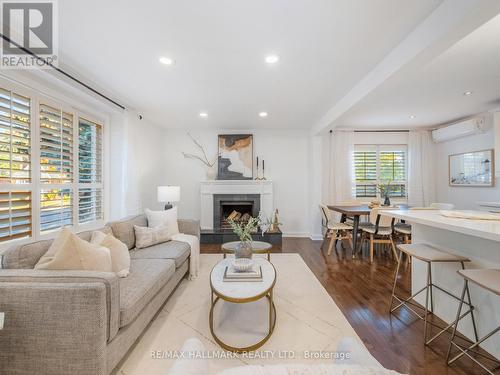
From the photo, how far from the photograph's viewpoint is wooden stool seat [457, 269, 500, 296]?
1.28 metres

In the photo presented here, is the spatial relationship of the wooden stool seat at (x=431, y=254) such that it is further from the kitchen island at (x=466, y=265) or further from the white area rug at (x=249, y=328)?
the white area rug at (x=249, y=328)

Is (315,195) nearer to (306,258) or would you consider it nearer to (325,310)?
(306,258)

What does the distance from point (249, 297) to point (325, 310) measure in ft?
3.29

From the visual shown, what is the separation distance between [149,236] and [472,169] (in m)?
6.07

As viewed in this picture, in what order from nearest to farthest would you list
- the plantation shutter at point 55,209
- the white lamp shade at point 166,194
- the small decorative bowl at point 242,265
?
the small decorative bowl at point 242,265
the plantation shutter at point 55,209
the white lamp shade at point 166,194

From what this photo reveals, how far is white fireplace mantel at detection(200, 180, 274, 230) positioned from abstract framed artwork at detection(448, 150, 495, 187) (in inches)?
157

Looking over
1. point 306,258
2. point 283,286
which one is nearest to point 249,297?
point 283,286

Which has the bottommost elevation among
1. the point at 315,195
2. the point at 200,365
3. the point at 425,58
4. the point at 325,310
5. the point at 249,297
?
the point at 325,310

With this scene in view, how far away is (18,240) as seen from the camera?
226cm

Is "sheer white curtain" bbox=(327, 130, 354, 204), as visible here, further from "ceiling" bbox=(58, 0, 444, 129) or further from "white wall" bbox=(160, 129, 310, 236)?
"ceiling" bbox=(58, 0, 444, 129)

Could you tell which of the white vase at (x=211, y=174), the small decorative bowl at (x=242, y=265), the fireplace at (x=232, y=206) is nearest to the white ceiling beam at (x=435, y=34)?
the small decorative bowl at (x=242, y=265)

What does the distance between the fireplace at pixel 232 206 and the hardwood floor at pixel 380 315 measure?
1654 mm

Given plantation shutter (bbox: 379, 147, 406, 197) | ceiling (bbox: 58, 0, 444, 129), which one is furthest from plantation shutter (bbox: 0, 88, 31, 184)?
plantation shutter (bbox: 379, 147, 406, 197)

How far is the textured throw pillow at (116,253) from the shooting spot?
6.40 ft
